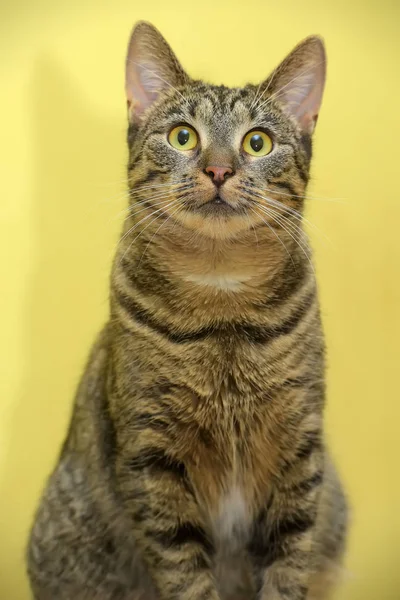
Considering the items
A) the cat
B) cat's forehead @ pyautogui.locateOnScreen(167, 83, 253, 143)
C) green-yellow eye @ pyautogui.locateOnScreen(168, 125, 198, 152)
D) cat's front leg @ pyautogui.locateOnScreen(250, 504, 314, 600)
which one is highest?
cat's forehead @ pyautogui.locateOnScreen(167, 83, 253, 143)

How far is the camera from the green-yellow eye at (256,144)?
1.04 meters

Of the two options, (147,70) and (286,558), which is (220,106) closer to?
(147,70)

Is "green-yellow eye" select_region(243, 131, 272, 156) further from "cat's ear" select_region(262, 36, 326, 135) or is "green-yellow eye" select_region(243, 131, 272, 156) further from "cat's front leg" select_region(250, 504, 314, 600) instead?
"cat's front leg" select_region(250, 504, 314, 600)

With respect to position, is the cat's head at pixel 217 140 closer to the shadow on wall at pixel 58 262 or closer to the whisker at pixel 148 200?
the whisker at pixel 148 200


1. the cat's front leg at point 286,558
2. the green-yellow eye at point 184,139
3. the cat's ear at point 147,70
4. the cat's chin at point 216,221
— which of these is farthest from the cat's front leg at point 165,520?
the cat's ear at point 147,70

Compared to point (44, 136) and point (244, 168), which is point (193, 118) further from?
point (44, 136)

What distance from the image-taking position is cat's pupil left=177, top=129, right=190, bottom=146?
1048mm

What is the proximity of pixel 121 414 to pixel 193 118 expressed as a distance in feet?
1.69

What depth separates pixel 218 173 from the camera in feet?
3.13

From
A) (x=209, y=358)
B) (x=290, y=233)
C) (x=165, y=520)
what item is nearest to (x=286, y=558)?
(x=165, y=520)

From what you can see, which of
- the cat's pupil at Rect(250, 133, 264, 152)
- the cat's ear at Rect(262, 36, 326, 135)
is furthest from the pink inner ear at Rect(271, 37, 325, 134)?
the cat's pupil at Rect(250, 133, 264, 152)

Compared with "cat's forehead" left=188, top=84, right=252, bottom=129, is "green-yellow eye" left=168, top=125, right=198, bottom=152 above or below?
below

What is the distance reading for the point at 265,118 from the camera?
42.1 inches

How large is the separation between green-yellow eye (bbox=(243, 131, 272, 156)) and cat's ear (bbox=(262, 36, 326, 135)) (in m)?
0.10
